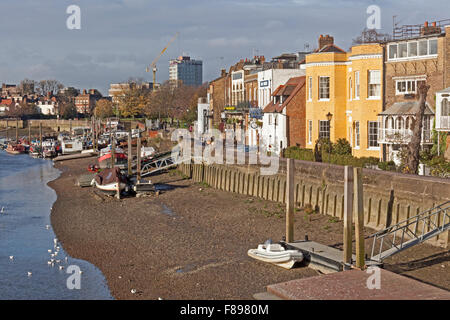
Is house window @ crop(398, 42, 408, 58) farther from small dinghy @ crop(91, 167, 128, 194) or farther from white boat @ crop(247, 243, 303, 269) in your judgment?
white boat @ crop(247, 243, 303, 269)

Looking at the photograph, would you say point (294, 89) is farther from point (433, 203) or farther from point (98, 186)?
point (433, 203)

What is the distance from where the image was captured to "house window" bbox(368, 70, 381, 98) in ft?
119

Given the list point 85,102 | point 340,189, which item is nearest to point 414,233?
point 340,189

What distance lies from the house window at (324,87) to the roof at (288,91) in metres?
3.76

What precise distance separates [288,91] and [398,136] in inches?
560

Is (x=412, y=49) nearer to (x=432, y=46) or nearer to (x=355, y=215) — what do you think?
(x=432, y=46)

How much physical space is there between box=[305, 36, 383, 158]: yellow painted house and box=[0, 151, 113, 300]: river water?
59.5 feet

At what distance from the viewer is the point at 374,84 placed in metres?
36.6

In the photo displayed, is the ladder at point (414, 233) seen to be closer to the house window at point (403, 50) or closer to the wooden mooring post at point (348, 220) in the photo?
the wooden mooring post at point (348, 220)

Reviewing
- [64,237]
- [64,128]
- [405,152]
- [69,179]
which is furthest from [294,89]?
[64,128]

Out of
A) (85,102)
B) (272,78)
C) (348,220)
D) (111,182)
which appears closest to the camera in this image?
(348,220)

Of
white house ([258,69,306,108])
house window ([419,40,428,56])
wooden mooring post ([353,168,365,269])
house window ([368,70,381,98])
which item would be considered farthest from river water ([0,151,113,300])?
house window ([419,40,428,56])

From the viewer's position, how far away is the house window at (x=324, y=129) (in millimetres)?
40844

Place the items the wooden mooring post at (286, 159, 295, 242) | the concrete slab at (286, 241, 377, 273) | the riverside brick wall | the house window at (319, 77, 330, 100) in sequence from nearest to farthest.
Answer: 1. the concrete slab at (286, 241, 377, 273)
2. the wooden mooring post at (286, 159, 295, 242)
3. the riverside brick wall
4. the house window at (319, 77, 330, 100)
